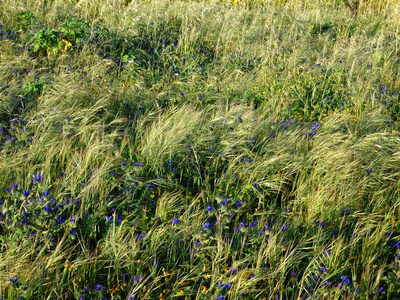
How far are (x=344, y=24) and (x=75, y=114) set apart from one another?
206 inches

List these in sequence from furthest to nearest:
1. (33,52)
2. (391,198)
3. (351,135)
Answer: (33,52)
(351,135)
(391,198)

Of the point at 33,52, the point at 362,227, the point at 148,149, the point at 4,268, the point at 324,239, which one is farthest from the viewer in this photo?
the point at 33,52

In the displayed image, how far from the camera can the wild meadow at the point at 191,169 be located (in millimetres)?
2180

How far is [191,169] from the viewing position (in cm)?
302

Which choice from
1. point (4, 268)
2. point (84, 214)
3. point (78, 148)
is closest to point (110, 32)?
point (78, 148)

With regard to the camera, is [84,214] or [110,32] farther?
[110,32]

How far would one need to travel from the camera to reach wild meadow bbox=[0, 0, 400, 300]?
7.15 feet

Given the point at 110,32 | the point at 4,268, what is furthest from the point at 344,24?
the point at 4,268

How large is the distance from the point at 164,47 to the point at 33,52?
5.47ft

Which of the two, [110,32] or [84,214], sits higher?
[110,32]

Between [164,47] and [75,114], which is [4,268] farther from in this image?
[164,47]

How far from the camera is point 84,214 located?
2457 millimetres

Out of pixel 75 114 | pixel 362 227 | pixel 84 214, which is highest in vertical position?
pixel 75 114

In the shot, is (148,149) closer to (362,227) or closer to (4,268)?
(4,268)
